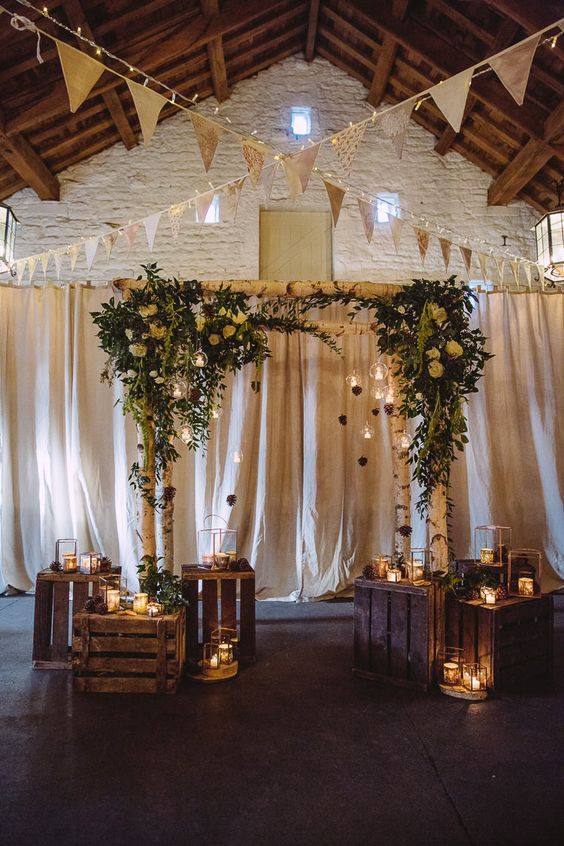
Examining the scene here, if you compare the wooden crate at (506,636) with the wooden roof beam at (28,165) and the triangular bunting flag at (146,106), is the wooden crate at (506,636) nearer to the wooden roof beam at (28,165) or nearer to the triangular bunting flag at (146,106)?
the triangular bunting flag at (146,106)

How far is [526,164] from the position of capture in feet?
20.3

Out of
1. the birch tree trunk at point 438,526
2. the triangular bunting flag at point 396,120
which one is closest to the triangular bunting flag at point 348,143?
the triangular bunting flag at point 396,120

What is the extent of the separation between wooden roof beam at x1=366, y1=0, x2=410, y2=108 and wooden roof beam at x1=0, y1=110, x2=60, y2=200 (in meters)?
3.57

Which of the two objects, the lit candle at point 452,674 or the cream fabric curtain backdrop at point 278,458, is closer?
the lit candle at point 452,674

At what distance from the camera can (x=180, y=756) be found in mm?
2908

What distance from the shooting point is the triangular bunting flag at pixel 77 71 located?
9.27 feet

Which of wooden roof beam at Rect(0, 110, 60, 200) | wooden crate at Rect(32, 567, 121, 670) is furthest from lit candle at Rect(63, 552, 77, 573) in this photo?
Answer: wooden roof beam at Rect(0, 110, 60, 200)

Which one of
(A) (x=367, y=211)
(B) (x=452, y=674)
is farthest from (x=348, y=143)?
(B) (x=452, y=674)

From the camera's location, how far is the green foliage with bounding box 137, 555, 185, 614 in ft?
12.8

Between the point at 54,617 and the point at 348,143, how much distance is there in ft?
11.6

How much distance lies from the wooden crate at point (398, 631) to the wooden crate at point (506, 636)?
0.12 m

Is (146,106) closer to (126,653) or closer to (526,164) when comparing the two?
(126,653)

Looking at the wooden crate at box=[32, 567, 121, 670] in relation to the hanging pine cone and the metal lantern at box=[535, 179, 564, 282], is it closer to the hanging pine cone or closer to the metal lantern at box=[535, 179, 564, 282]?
the hanging pine cone

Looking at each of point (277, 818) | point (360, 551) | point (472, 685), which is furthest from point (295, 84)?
point (277, 818)
